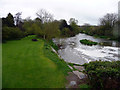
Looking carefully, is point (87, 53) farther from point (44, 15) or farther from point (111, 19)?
point (111, 19)

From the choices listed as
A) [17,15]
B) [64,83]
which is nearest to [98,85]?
[64,83]

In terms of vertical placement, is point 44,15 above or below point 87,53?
above

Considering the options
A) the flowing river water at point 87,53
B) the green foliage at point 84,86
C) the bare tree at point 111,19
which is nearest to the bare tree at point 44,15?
the flowing river water at point 87,53

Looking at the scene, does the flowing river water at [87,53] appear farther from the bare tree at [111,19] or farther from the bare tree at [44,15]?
the bare tree at [111,19]

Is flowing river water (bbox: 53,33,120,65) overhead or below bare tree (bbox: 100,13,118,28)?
below

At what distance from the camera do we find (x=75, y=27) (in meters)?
51.9

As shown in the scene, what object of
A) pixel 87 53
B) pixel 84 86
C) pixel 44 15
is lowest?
pixel 84 86

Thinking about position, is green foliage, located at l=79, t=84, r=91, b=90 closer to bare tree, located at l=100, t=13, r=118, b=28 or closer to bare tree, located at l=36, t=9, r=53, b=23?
bare tree, located at l=36, t=9, r=53, b=23

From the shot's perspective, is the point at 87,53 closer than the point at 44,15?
Yes

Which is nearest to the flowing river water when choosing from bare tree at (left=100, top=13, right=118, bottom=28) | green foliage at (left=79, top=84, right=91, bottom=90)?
green foliage at (left=79, top=84, right=91, bottom=90)

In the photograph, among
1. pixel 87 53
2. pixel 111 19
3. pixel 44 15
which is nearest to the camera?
pixel 87 53

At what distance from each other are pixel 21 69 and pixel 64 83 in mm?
3007

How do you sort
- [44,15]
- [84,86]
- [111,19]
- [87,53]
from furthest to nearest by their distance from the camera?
[111,19] → [44,15] → [87,53] → [84,86]

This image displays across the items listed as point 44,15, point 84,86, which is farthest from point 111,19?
point 84,86
